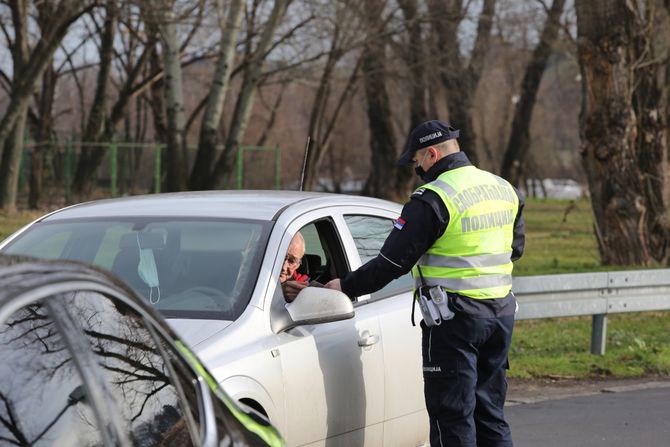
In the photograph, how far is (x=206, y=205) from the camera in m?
6.09

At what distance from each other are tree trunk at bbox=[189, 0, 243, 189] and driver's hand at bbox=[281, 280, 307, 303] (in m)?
18.2

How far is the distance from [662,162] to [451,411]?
559 inches

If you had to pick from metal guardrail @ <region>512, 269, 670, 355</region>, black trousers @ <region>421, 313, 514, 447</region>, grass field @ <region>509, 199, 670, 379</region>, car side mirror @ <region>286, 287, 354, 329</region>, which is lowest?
grass field @ <region>509, 199, 670, 379</region>

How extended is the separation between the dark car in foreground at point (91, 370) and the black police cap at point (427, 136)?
9.09 ft

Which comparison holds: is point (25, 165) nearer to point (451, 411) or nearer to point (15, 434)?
point (451, 411)

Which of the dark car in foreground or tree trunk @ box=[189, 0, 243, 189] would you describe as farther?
tree trunk @ box=[189, 0, 243, 189]

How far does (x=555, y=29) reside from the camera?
33.4 m

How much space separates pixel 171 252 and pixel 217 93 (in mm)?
19126

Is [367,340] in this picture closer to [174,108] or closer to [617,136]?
[617,136]

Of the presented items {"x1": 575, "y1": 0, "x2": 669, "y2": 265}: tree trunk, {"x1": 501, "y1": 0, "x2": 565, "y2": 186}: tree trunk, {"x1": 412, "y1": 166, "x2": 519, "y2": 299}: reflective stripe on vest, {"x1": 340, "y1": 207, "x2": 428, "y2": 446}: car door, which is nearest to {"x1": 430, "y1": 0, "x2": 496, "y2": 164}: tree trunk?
{"x1": 501, "y1": 0, "x2": 565, "y2": 186}: tree trunk

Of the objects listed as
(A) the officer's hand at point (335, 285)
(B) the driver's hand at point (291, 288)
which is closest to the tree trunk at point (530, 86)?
(A) the officer's hand at point (335, 285)

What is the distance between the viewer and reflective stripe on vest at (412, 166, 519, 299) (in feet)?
19.4

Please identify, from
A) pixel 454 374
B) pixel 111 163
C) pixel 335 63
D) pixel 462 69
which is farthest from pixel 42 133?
pixel 454 374

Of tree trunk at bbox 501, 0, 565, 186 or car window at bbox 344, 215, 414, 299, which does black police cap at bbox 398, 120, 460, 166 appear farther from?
tree trunk at bbox 501, 0, 565, 186
